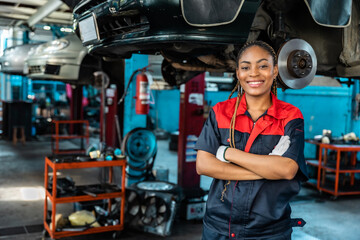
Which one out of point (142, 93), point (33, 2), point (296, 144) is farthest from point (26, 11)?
point (296, 144)

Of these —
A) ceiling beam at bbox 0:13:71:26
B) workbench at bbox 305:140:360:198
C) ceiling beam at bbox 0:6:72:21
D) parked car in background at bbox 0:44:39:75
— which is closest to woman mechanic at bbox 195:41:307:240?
workbench at bbox 305:140:360:198

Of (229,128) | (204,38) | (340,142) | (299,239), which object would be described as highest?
(204,38)

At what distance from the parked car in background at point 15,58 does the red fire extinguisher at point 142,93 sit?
16.9ft

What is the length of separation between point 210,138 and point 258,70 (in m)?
0.36

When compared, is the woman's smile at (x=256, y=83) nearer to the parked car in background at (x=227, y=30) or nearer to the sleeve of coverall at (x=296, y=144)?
the sleeve of coverall at (x=296, y=144)

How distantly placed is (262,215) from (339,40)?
1.93m

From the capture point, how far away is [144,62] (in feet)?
16.6

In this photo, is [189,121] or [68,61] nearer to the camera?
[189,121]

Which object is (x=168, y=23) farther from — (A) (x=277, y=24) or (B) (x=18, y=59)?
(B) (x=18, y=59)

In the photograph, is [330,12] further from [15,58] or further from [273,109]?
[15,58]

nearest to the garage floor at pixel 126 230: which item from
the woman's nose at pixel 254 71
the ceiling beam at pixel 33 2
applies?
the woman's nose at pixel 254 71

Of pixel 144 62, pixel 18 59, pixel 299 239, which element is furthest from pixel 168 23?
pixel 18 59

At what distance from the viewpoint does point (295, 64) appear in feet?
7.49

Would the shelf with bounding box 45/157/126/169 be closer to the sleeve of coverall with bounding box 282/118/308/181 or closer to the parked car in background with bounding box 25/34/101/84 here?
the sleeve of coverall with bounding box 282/118/308/181
